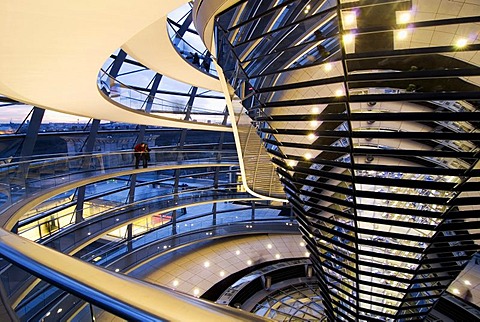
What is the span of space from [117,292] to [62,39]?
510 centimetres

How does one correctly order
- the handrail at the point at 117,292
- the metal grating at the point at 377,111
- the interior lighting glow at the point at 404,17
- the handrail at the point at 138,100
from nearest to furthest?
the handrail at the point at 117,292 → the interior lighting glow at the point at 404,17 → the metal grating at the point at 377,111 → the handrail at the point at 138,100

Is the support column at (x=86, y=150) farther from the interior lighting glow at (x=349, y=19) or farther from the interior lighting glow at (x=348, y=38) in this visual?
the interior lighting glow at (x=349, y=19)

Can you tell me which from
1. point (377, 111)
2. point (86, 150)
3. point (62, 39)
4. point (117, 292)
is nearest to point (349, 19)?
point (377, 111)

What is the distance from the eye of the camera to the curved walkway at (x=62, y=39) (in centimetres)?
404

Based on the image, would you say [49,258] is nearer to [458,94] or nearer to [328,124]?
[458,94]

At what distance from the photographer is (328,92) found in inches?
262

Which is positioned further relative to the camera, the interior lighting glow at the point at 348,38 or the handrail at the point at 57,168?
the handrail at the point at 57,168

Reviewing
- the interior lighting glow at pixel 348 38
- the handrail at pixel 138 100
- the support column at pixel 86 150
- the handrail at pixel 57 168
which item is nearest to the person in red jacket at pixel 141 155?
the handrail at pixel 57 168

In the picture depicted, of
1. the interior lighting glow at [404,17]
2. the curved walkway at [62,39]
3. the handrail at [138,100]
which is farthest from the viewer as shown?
the handrail at [138,100]

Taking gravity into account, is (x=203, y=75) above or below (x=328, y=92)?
above

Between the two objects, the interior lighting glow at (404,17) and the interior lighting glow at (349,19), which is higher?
the interior lighting glow at (404,17)

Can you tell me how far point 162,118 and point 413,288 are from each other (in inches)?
454

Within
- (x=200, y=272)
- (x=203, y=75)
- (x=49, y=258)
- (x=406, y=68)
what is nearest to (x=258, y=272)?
(x=200, y=272)

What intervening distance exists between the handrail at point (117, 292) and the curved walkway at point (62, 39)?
11.5 ft
